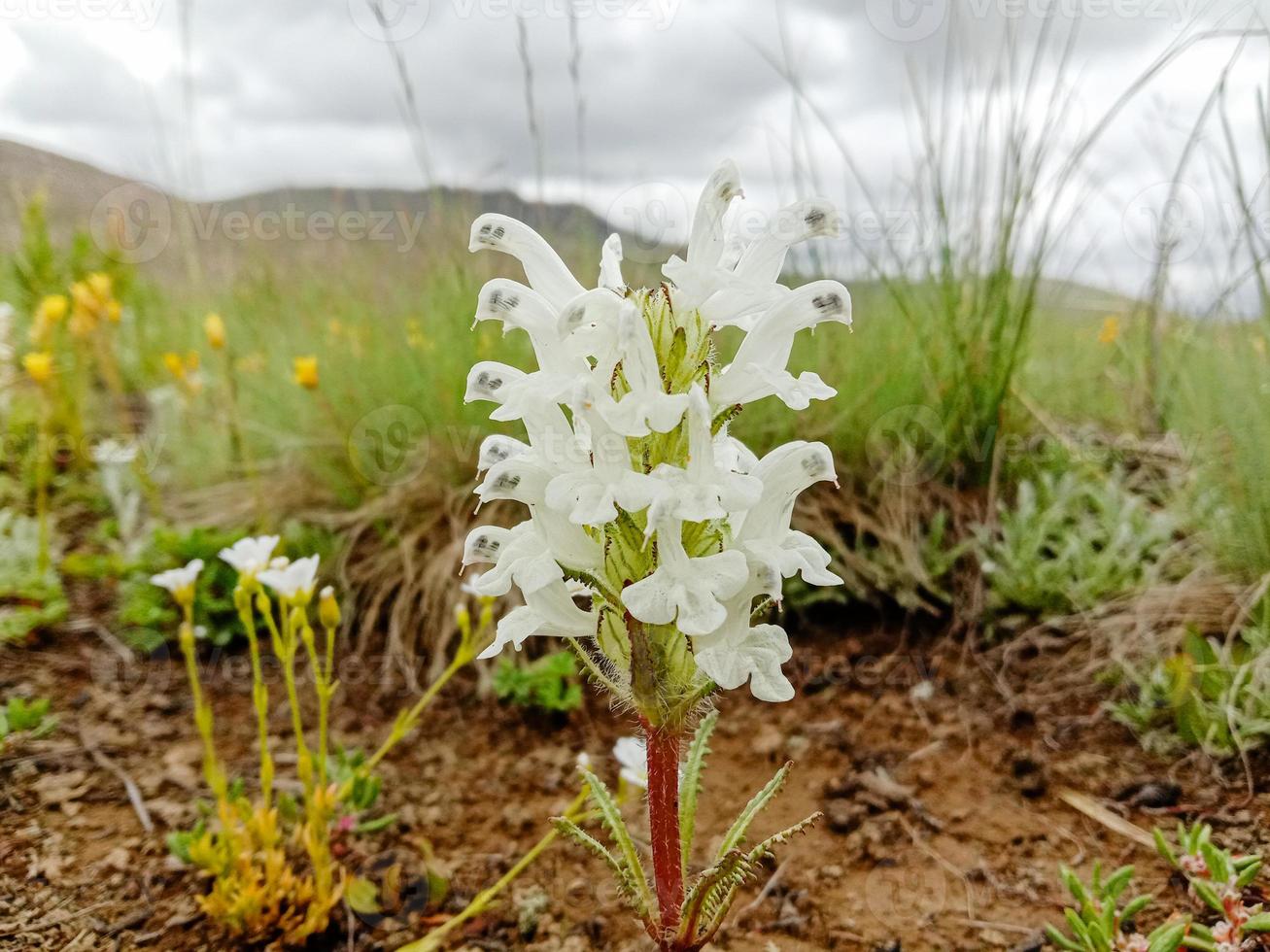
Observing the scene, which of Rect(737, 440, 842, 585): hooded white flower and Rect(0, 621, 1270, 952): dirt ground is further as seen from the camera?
Rect(0, 621, 1270, 952): dirt ground

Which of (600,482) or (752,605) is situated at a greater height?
(600,482)

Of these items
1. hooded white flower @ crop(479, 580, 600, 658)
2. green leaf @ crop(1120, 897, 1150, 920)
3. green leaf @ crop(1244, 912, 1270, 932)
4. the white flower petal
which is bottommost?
green leaf @ crop(1120, 897, 1150, 920)

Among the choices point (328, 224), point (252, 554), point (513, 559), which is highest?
point (328, 224)

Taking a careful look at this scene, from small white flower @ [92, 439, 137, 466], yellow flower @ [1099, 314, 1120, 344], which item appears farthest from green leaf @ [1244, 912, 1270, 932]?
small white flower @ [92, 439, 137, 466]

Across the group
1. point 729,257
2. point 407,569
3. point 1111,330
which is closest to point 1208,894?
point 729,257

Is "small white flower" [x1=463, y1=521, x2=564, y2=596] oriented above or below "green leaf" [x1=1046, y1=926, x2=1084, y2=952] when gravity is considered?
above

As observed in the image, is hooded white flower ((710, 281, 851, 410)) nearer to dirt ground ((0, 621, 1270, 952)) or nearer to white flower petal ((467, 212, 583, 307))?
white flower petal ((467, 212, 583, 307))

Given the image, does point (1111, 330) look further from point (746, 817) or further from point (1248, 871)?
point (746, 817)

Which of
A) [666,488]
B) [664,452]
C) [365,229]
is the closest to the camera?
[666,488]
